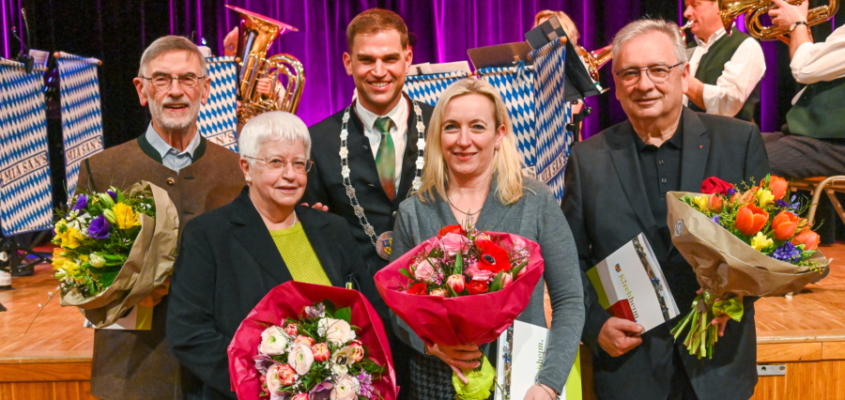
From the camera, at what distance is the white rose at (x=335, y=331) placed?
160 cm

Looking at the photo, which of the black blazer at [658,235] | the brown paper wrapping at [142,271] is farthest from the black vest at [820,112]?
the brown paper wrapping at [142,271]

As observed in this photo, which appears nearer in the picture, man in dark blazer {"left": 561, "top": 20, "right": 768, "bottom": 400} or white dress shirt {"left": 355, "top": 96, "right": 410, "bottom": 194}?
man in dark blazer {"left": 561, "top": 20, "right": 768, "bottom": 400}

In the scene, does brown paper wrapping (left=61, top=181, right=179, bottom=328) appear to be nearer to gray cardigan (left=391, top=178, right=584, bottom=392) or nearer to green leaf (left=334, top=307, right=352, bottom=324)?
green leaf (left=334, top=307, right=352, bottom=324)

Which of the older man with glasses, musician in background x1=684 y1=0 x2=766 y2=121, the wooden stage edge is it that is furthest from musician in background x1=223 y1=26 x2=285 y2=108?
musician in background x1=684 y1=0 x2=766 y2=121

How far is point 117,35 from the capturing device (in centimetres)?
702

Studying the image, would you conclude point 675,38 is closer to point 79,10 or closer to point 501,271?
point 501,271

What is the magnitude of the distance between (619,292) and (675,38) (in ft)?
2.75

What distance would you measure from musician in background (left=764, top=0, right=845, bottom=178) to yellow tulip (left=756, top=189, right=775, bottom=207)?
2.51m

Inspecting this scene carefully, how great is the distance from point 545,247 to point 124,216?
124 centimetres

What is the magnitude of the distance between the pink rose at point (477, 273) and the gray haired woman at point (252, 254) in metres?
0.58

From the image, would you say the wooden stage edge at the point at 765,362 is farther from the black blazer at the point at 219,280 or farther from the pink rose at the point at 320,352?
the pink rose at the point at 320,352

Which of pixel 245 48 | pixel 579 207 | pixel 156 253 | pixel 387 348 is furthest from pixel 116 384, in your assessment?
pixel 245 48

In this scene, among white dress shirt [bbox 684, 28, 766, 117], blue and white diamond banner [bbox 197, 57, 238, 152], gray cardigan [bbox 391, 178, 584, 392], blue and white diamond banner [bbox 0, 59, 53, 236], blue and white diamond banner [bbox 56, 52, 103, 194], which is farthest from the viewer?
blue and white diamond banner [bbox 56, 52, 103, 194]

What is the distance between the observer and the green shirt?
1.92 metres
